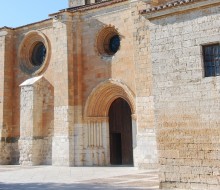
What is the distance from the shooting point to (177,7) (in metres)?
8.38

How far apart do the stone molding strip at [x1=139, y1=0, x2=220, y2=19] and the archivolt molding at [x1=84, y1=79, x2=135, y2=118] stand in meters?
5.88

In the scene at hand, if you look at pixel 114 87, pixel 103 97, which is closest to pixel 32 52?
pixel 103 97

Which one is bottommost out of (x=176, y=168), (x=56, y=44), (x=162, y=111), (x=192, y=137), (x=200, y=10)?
(x=176, y=168)

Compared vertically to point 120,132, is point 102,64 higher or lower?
higher

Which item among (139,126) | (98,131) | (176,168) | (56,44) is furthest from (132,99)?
(176,168)

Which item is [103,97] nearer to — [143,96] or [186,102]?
[143,96]

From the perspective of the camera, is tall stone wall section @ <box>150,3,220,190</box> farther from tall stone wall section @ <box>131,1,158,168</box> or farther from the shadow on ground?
tall stone wall section @ <box>131,1,158,168</box>

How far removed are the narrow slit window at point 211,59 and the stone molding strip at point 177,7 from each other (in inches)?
38.2

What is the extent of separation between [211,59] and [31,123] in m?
10.2

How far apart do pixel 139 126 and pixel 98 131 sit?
114 inches

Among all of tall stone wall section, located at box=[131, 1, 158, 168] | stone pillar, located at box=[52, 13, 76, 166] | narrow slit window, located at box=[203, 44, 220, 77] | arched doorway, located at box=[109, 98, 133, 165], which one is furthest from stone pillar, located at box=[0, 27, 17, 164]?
narrow slit window, located at box=[203, 44, 220, 77]

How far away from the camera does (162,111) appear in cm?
848

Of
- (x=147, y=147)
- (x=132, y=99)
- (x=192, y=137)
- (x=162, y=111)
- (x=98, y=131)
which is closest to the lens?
(x=192, y=137)

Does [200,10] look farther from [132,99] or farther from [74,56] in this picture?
[74,56]
